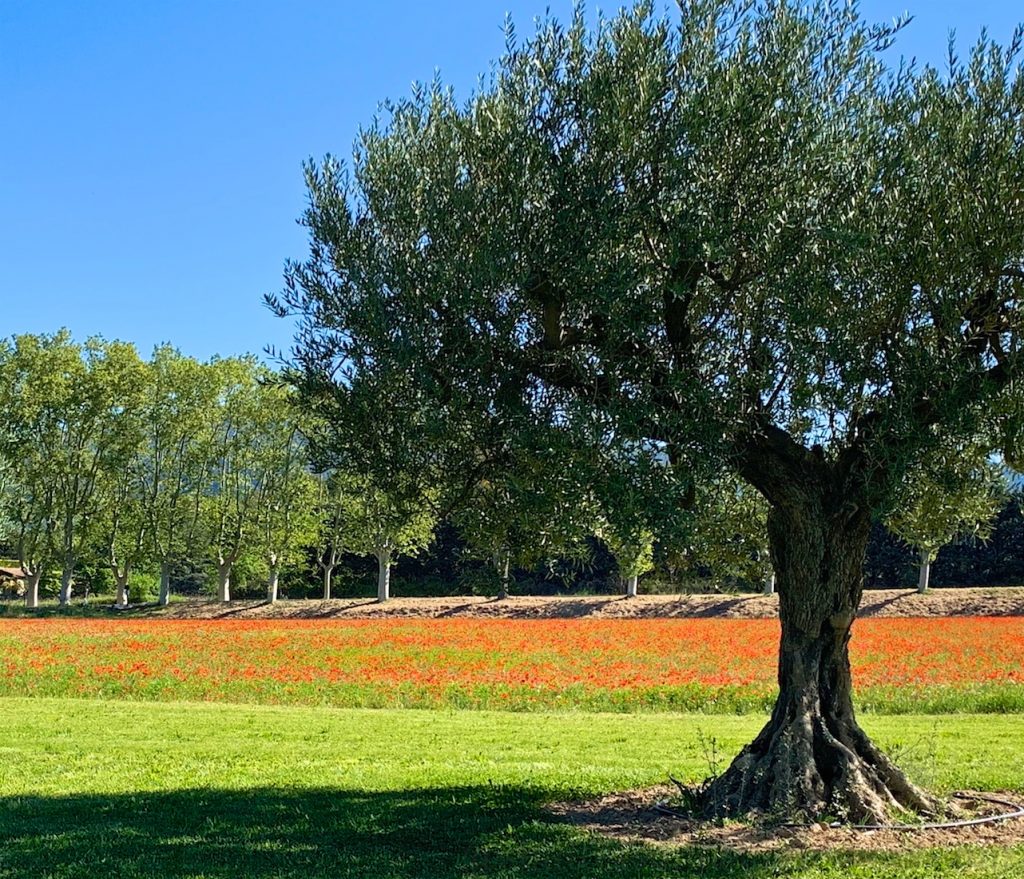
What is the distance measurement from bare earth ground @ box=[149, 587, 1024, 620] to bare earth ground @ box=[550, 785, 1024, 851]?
107 ft

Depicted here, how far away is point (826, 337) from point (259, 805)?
884 cm

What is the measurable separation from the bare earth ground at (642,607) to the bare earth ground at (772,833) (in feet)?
107

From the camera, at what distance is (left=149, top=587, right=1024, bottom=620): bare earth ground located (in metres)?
Answer: 44.8

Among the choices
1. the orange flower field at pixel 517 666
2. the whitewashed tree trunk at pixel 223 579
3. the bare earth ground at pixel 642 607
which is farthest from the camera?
the whitewashed tree trunk at pixel 223 579

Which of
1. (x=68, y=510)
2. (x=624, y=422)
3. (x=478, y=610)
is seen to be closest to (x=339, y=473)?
(x=624, y=422)

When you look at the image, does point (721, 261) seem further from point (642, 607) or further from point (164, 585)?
point (164, 585)

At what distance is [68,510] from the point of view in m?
60.0

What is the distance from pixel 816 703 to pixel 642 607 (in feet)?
123

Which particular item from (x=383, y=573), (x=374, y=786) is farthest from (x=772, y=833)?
(x=383, y=573)

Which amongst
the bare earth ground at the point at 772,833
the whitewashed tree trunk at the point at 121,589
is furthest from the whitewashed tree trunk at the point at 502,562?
the whitewashed tree trunk at the point at 121,589

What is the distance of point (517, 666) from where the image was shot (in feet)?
90.0

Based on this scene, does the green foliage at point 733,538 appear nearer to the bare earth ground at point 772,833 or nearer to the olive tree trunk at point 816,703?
the olive tree trunk at point 816,703

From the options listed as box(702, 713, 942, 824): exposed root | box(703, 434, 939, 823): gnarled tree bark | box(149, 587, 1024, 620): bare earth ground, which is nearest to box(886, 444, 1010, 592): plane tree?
box(703, 434, 939, 823): gnarled tree bark

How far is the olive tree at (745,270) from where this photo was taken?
9.35m
